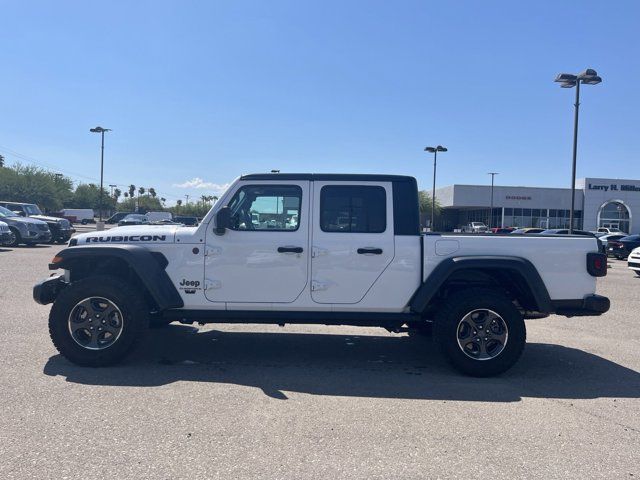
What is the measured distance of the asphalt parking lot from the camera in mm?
3576

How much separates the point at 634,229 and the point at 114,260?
67.2m

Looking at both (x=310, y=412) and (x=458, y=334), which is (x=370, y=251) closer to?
(x=458, y=334)

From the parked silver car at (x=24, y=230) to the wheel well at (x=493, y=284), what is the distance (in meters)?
20.2

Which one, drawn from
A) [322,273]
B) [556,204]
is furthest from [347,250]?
[556,204]

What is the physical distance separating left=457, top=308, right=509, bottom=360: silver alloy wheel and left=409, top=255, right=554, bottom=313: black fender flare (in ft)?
1.52

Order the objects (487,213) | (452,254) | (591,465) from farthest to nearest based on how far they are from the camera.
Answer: (487,213)
(452,254)
(591,465)

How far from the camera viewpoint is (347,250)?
5.69m

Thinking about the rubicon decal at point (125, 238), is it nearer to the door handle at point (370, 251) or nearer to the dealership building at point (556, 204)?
the door handle at point (370, 251)

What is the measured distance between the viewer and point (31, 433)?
3926mm

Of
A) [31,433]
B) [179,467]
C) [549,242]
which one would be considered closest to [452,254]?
[549,242]

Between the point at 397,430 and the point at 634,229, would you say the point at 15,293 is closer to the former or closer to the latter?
the point at 397,430

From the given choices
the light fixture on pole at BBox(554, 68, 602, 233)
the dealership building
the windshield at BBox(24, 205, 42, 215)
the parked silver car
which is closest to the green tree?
the windshield at BBox(24, 205, 42, 215)

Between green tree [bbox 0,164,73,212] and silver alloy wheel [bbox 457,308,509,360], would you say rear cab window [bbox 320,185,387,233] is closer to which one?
silver alloy wheel [bbox 457,308,509,360]

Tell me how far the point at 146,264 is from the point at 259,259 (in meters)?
1.18
